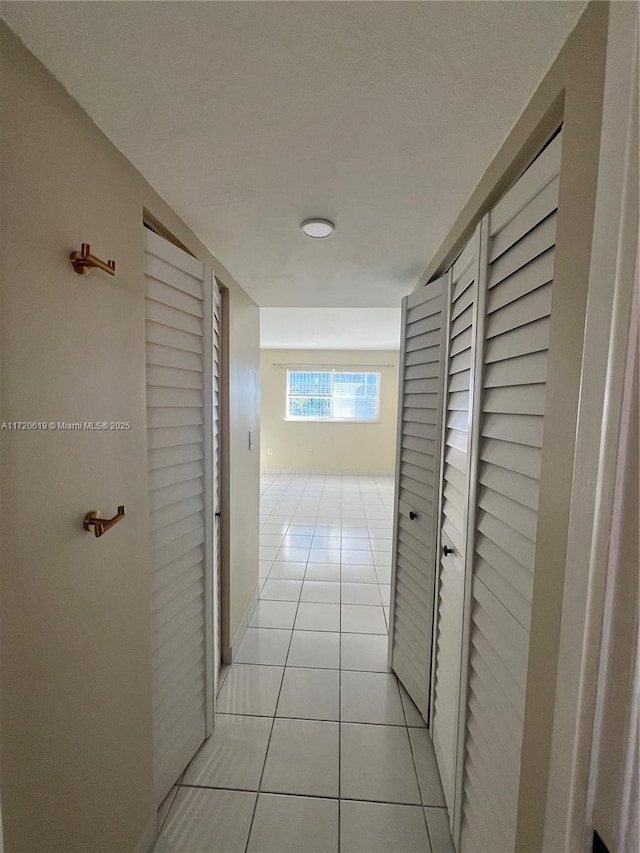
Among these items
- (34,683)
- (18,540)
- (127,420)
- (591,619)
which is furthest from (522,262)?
(34,683)

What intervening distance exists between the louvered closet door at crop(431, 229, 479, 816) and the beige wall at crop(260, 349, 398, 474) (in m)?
5.28

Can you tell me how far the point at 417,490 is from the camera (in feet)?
5.40

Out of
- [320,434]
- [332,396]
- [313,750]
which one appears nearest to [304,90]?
[313,750]

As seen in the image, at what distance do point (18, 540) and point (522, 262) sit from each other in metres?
1.20

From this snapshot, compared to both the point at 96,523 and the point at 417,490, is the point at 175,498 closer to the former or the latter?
the point at 96,523

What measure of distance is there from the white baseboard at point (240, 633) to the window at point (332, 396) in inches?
176

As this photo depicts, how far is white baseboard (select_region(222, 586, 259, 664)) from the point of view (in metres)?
1.94

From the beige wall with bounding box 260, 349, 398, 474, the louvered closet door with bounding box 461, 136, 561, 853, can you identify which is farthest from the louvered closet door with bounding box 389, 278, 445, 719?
the beige wall with bounding box 260, 349, 398, 474

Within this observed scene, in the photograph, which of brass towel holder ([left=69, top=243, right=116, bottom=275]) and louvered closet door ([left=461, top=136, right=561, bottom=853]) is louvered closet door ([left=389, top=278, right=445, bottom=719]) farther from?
brass towel holder ([left=69, top=243, right=116, bottom=275])

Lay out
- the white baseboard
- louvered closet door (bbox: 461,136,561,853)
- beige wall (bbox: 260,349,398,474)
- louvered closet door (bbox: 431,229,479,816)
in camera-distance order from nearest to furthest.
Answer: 1. louvered closet door (bbox: 461,136,561,853)
2. louvered closet door (bbox: 431,229,479,816)
3. the white baseboard
4. beige wall (bbox: 260,349,398,474)

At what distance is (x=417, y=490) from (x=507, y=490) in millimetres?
829

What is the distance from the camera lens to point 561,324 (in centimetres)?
→ 62

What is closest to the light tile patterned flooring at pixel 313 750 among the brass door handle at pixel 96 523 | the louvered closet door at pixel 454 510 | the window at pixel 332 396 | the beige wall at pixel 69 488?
the louvered closet door at pixel 454 510

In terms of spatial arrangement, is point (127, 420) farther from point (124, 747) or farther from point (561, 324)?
point (561, 324)
